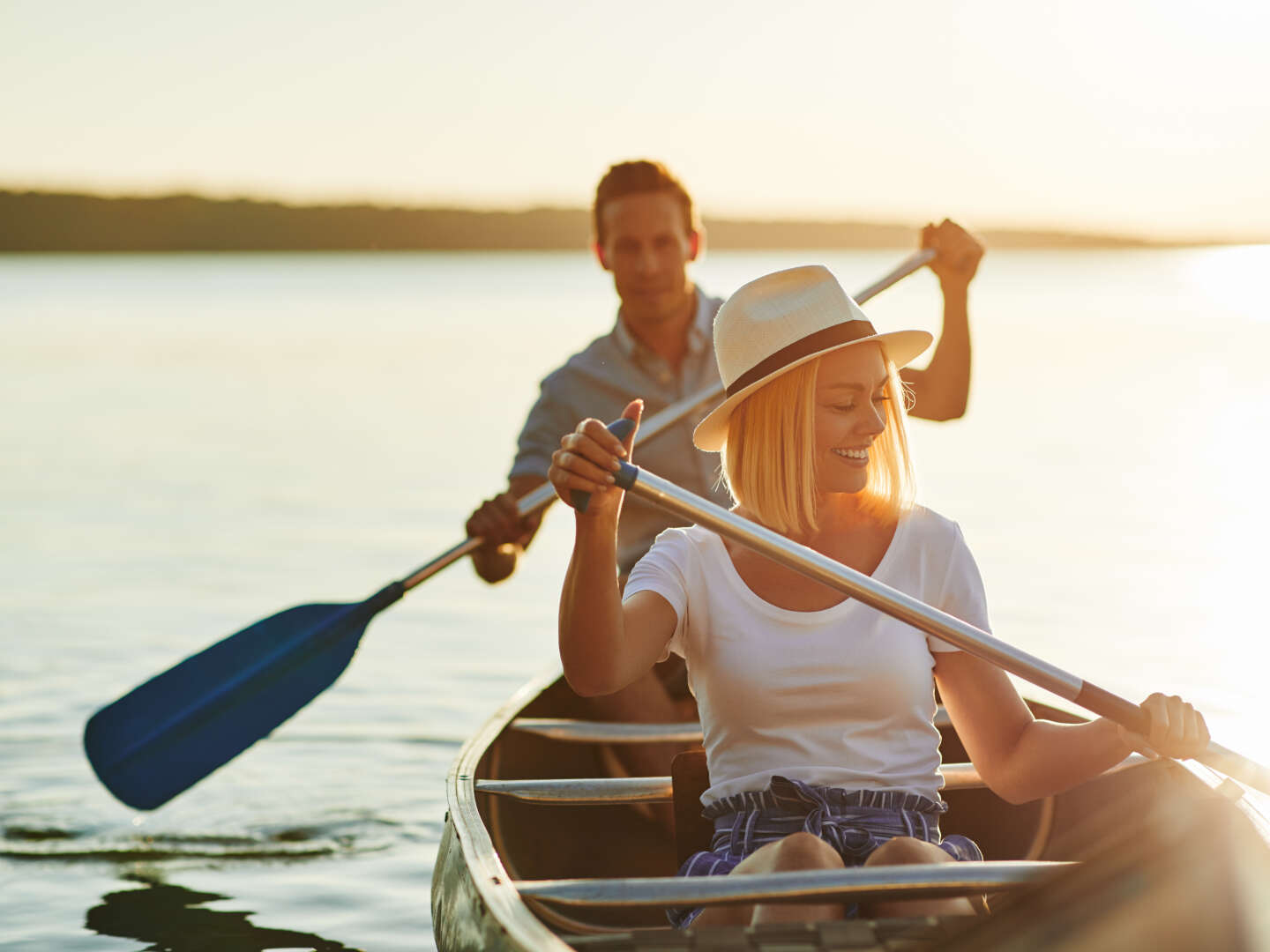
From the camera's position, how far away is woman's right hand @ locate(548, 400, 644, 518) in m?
2.78

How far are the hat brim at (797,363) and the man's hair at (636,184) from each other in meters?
2.22

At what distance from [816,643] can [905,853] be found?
0.40 metres

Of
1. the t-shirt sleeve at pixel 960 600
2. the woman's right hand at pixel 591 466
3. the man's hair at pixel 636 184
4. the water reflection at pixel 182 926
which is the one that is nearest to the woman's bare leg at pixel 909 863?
the t-shirt sleeve at pixel 960 600

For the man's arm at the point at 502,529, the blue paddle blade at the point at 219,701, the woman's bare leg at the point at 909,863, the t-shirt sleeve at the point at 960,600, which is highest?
the t-shirt sleeve at the point at 960,600

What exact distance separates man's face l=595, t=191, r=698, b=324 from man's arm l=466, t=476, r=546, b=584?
679 mm

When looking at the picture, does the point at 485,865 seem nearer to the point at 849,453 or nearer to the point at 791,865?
the point at 791,865

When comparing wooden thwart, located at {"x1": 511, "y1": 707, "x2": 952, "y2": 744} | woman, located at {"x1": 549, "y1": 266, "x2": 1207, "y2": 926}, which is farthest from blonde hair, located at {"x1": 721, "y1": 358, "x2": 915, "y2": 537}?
wooden thwart, located at {"x1": 511, "y1": 707, "x2": 952, "y2": 744}

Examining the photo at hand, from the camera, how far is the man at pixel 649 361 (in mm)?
5262

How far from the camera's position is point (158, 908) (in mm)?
5055

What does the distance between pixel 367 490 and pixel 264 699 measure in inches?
313

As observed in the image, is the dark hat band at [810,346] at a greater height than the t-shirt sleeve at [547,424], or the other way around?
the dark hat band at [810,346]

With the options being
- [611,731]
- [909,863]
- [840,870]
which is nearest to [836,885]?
[840,870]

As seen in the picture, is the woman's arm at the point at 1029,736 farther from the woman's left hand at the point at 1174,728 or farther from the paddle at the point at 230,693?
the paddle at the point at 230,693

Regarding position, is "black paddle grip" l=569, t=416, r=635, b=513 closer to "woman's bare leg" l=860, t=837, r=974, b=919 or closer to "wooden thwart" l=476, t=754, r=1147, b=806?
"woman's bare leg" l=860, t=837, r=974, b=919
